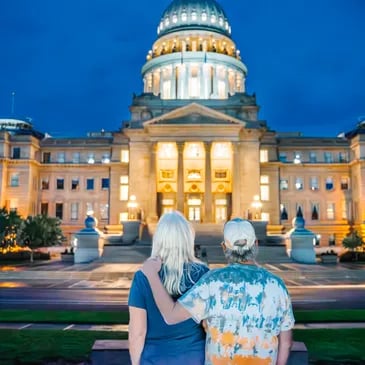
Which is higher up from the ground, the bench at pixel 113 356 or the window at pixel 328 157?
the window at pixel 328 157

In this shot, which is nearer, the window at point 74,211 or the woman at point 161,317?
the woman at point 161,317

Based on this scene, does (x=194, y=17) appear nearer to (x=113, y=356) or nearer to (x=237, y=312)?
(x=113, y=356)

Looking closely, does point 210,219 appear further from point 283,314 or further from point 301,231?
point 283,314

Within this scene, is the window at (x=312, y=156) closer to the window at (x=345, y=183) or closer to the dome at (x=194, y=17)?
the window at (x=345, y=183)

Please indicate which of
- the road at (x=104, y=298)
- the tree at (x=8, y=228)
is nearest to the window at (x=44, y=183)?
the tree at (x=8, y=228)

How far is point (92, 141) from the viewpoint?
247 ft

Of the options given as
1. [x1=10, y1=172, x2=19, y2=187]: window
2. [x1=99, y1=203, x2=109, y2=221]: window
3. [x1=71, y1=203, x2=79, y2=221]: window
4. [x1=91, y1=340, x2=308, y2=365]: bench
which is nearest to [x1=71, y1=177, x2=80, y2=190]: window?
[x1=71, y1=203, x2=79, y2=221]: window

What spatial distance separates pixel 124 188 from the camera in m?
69.9

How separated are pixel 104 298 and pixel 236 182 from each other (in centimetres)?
4253

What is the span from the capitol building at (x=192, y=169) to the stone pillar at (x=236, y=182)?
14 centimetres

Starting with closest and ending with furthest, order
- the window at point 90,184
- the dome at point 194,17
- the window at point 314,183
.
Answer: the window at point 314,183 < the window at point 90,184 < the dome at point 194,17

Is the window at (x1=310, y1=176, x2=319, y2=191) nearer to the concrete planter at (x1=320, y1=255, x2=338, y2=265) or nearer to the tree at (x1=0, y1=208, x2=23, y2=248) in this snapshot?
the concrete planter at (x1=320, y1=255, x2=338, y2=265)

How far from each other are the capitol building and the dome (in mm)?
11690

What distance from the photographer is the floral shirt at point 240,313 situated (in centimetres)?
A: 378
